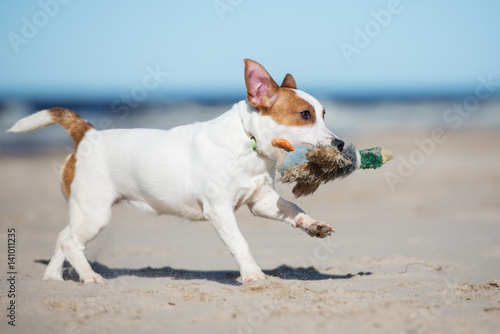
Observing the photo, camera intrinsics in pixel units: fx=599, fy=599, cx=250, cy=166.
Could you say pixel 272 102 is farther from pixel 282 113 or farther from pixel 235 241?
pixel 235 241

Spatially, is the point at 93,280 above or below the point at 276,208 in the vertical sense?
below

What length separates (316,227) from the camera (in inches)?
194

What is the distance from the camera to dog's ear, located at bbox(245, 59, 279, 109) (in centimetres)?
491

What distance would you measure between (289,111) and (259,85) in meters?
0.33

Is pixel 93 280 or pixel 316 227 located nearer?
pixel 316 227

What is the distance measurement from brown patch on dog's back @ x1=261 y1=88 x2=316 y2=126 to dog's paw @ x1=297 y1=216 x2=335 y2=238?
2.72 ft

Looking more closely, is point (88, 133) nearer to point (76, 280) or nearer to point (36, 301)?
point (76, 280)

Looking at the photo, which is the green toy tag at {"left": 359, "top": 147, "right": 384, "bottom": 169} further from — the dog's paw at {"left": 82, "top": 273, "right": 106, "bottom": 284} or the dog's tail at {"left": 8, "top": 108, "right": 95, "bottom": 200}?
the dog's tail at {"left": 8, "top": 108, "right": 95, "bottom": 200}

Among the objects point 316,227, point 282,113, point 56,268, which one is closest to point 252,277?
point 316,227

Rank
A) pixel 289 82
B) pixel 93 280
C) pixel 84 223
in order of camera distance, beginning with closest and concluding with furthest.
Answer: pixel 93 280
pixel 84 223
pixel 289 82

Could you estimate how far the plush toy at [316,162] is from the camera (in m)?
4.81

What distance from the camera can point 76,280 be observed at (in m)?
5.72

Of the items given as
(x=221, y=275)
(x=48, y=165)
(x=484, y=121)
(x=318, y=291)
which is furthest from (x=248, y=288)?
(x=484, y=121)

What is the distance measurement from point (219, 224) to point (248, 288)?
0.68m
